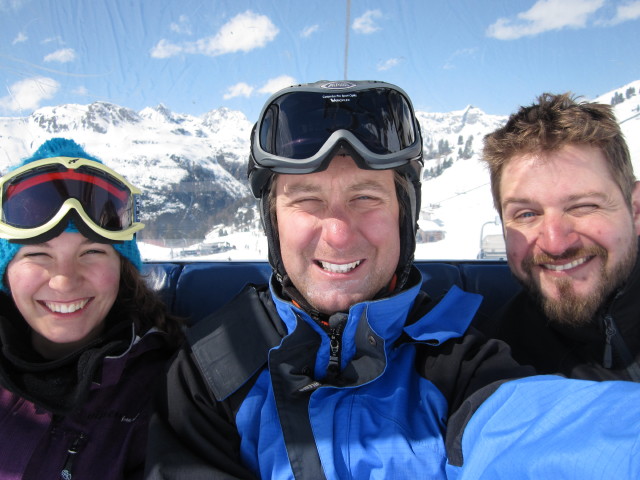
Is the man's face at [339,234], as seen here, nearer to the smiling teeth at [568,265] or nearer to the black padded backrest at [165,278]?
the smiling teeth at [568,265]

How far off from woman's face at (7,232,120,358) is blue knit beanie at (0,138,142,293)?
0.03 metres

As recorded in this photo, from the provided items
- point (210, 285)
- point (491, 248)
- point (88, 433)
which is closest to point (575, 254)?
point (491, 248)

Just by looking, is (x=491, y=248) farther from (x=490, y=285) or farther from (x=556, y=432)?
(x=556, y=432)

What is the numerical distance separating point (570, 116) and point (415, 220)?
0.81 meters

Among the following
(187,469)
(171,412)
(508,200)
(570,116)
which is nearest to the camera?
(187,469)

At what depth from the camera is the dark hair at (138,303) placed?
1736 millimetres

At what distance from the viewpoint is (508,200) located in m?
1.79

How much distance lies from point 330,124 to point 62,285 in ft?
3.84

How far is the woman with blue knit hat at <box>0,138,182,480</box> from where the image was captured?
1.34 metres

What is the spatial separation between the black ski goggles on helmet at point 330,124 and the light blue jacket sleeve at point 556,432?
865 mm

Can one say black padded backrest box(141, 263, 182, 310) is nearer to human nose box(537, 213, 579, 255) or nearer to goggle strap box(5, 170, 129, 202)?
goggle strap box(5, 170, 129, 202)

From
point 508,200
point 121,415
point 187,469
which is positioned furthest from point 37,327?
point 508,200

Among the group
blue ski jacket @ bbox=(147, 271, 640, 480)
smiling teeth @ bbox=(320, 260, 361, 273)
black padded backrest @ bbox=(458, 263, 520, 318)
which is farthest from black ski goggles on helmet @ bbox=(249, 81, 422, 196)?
black padded backrest @ bbox=(458, 263, 520, 318)

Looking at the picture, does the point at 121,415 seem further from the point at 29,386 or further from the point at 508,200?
the point at 508,200
